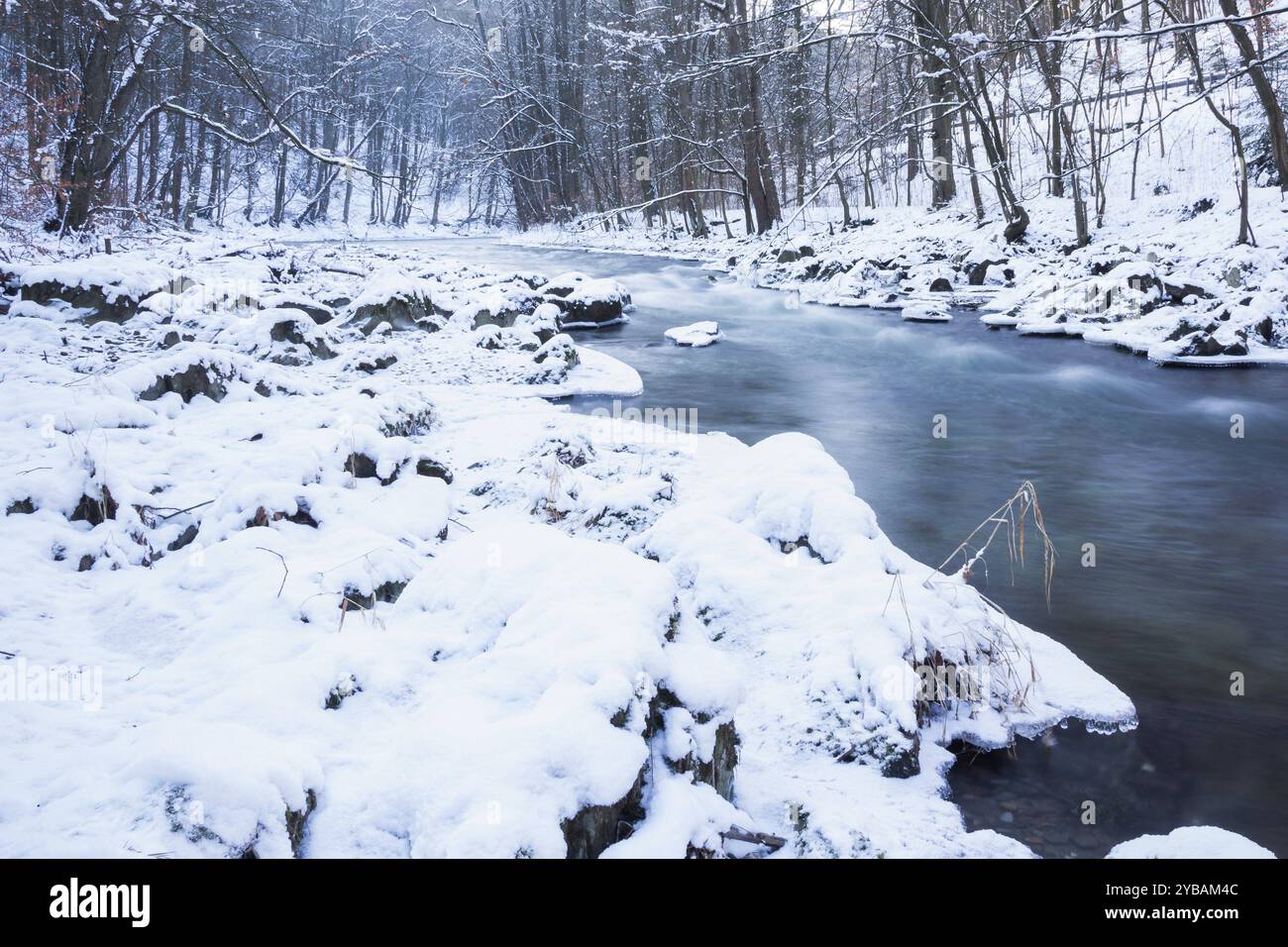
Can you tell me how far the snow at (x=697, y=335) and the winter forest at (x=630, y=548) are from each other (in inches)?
4.5

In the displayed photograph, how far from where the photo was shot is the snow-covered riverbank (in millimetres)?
11641

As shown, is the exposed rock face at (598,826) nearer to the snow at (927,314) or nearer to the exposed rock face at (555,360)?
the exposed rock face at (555,360)

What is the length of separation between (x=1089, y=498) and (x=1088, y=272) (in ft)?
33.2

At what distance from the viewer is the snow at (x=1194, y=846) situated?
2.50m

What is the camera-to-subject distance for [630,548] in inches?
199

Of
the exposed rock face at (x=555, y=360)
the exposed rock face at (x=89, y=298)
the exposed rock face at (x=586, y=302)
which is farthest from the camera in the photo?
the exposed rock face at (x=586, y=302)

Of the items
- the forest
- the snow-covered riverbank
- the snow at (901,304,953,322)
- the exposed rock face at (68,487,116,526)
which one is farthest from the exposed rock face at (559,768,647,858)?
the snow at (901,304,953,322)

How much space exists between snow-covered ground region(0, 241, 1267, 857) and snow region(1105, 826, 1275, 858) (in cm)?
44

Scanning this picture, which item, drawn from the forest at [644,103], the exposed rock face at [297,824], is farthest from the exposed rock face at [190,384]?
the exposed rock face at [297,824]

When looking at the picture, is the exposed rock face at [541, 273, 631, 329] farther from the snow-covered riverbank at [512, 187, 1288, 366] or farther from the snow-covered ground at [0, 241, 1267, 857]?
the snow-covered ground at [0, 241, 1267, 857]

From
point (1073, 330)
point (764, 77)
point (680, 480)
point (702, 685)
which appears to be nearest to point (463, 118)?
point (764, 77)

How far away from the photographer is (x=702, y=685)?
299cm

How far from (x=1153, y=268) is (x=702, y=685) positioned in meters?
14.4
